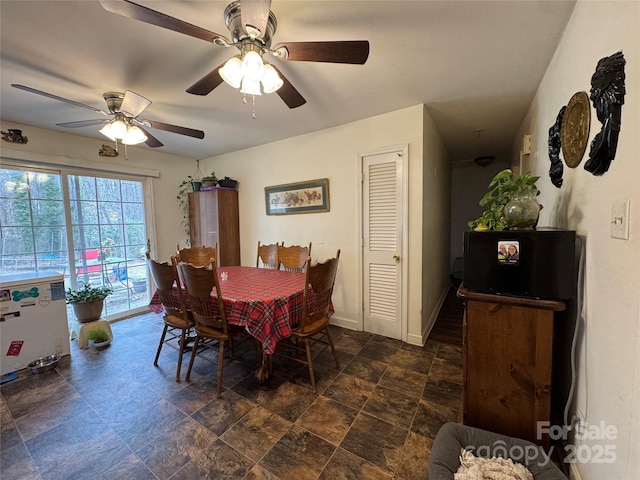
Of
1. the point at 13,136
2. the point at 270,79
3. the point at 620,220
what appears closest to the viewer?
the point at 620,220

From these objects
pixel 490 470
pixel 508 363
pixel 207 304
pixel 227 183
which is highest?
pixel 227 183

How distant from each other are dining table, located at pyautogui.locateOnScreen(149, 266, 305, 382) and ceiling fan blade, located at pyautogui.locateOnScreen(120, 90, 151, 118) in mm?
1449

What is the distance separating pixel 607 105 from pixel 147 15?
180cm

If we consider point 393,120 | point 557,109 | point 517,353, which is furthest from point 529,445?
point 393,120

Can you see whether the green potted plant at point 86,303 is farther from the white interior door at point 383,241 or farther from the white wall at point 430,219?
the white wall at point 430,219

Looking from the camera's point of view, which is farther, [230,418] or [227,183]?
[227,183]

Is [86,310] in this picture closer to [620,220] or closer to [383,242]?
[383,242]

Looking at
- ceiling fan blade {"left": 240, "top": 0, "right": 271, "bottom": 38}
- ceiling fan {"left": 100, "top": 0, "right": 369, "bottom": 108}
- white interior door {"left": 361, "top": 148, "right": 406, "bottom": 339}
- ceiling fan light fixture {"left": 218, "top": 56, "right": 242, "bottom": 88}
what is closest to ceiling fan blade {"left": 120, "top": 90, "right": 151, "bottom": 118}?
ceiling fan {"left": 100, "top": 0, "right": 369, "bottom": 108}

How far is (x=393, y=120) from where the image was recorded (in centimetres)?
250

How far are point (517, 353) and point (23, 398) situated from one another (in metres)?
3.22

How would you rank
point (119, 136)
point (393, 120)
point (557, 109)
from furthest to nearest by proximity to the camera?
point (393, 120)
point (119, 136)
point (557, 109)

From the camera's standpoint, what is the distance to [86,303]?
2.66 meters

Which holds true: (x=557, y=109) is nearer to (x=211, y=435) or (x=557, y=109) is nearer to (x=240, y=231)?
(x=211, y=435)

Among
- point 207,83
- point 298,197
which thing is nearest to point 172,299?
point 207,83
